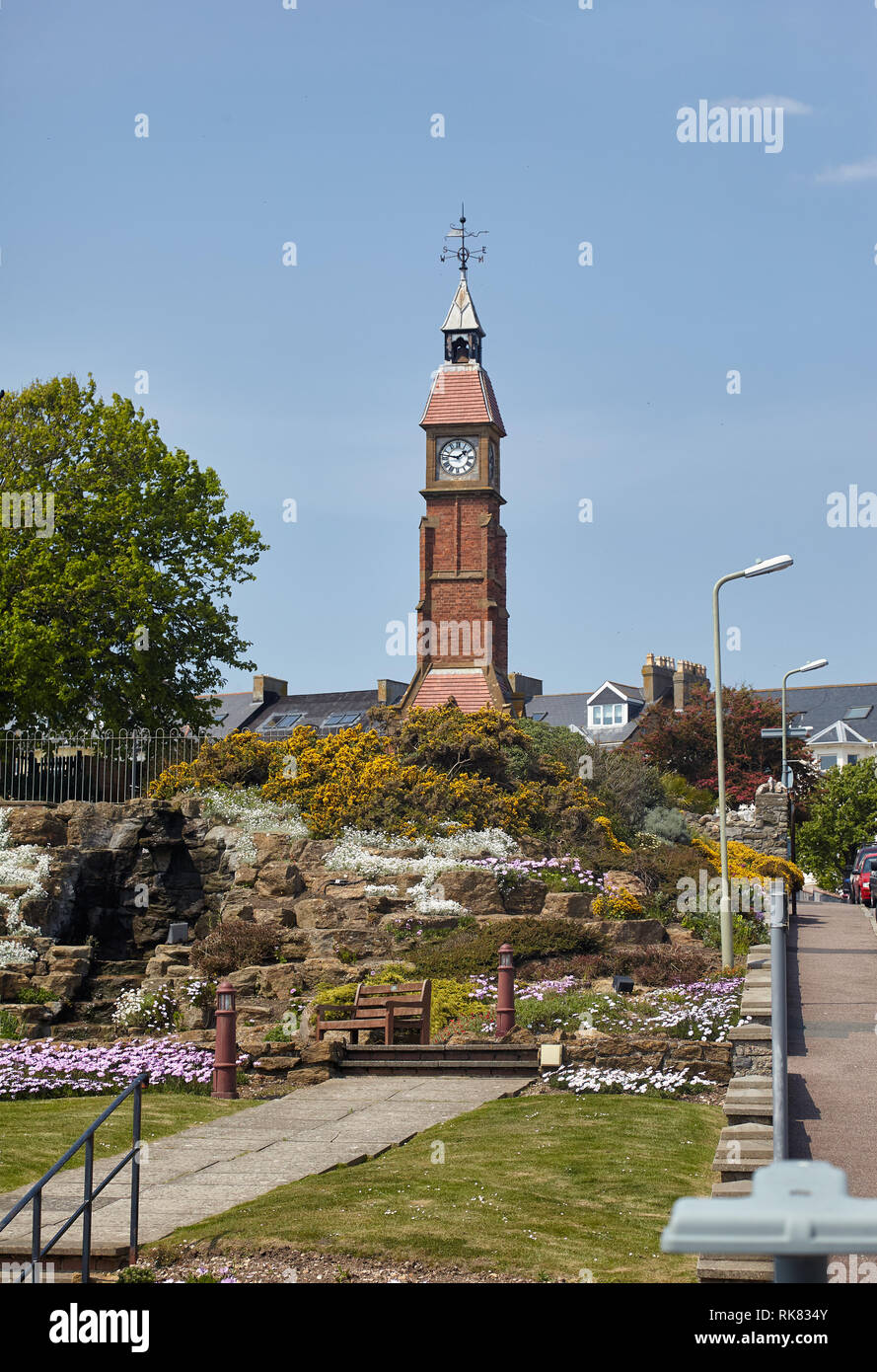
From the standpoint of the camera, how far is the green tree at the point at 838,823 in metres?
71.2

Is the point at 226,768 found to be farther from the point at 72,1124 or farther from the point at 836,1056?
the point at 836,1056

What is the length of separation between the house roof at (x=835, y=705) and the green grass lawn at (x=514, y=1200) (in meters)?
73.9

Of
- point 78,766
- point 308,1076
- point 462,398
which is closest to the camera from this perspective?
point 308,1076

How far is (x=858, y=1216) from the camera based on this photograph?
92.1 inches

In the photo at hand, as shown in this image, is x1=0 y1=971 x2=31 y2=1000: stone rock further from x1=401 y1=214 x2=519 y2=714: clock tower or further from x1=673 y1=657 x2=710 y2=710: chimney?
x1=673 y1=657 x2=710 y2=710: chimney

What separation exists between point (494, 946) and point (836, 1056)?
323 inches

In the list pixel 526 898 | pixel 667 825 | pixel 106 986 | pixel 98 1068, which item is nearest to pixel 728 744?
pixel 667 825

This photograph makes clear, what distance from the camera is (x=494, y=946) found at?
917 inches

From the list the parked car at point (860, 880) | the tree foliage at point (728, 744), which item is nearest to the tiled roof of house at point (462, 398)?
the tree foliage at point (728, 744)

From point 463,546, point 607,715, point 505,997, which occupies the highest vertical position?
point 463,546

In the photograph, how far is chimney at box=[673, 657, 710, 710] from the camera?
80562 millimetres
